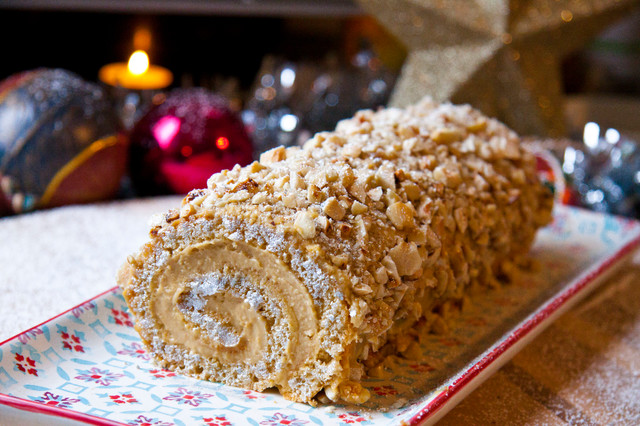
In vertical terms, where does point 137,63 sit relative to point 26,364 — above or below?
above

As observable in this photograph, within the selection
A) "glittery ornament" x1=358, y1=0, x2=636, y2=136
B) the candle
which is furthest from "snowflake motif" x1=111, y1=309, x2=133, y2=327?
the candle

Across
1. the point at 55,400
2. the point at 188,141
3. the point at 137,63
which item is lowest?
the point at 55,400

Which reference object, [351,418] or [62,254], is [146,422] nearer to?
[351,418]

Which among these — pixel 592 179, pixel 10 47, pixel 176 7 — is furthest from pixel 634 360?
pixel 10 47


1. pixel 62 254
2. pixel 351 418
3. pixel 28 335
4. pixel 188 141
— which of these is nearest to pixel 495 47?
pixel 188 141

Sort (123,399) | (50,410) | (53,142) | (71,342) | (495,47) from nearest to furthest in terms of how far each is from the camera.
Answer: (50,410) < (123,399) < (71,342) < (53,142) < (495,47)

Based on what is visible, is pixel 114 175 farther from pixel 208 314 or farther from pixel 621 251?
pixel 621 251

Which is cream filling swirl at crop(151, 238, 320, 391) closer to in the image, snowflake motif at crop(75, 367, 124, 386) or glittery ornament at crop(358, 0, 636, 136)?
snowflake motif at crop(75, 367, 124, 386)
